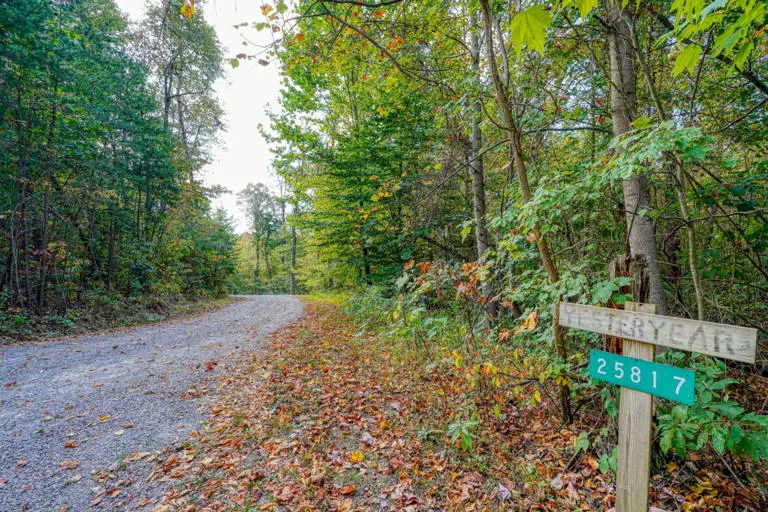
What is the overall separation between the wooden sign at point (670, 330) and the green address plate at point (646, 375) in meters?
0.13

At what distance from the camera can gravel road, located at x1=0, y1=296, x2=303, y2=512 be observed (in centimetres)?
300

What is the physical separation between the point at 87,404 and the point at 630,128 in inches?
298

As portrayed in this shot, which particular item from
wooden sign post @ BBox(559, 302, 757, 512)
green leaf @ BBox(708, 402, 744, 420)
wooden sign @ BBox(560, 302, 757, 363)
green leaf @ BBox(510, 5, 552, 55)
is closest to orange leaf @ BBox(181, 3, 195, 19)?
green leaf @ BBox(510, 5, 552, 55)

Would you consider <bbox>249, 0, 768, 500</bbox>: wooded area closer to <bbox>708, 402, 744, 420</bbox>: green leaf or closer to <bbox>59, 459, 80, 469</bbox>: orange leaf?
<bbox>708, 402, 744, 420</bbox>: green leaf

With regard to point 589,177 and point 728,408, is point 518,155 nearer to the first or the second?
point 589,177

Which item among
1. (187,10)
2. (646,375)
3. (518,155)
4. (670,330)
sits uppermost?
(187,10)

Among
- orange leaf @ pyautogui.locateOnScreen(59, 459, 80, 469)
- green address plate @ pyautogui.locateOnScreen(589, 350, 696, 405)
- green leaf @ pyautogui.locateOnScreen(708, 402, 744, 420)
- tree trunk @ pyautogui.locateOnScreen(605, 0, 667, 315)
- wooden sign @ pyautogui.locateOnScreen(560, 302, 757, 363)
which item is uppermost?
tree trunk @ pyautogui.locateOnScreen(605, 0, 667, 315)

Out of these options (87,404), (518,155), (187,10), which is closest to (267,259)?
(87,404)

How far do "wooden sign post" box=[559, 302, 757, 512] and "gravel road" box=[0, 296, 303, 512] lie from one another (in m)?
4.13

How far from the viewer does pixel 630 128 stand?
330 centimetres

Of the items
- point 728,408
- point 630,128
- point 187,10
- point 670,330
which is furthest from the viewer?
point 630,128

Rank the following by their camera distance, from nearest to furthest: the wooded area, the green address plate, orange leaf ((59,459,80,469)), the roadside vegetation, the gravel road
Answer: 1. the green address plate
2. the wooded area
3. the gravel road
4. orange leaf ((59,459,80,469))
5. the roadside vegetation

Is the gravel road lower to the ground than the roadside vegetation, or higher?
lower

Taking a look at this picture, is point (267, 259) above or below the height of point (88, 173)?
below
